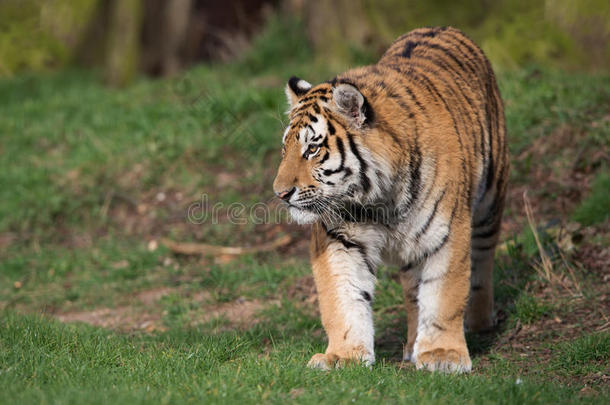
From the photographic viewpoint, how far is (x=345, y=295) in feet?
14.1

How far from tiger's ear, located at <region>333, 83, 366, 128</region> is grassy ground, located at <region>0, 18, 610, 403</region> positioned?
1.43m

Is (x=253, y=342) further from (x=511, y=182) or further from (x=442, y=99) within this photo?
(x=511, y=182)

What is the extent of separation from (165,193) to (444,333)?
5007mm

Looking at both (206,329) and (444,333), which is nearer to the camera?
(444,333)

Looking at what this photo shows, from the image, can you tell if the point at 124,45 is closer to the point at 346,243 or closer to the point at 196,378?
the point at 346,243

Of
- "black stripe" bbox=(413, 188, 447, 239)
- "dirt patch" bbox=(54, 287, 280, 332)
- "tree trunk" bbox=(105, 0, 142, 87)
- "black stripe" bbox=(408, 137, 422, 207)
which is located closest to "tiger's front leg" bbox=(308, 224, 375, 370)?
"black stripe" bbox=(413, 188, 447, 239)

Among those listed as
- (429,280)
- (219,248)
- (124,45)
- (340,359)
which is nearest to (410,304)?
(429,280)

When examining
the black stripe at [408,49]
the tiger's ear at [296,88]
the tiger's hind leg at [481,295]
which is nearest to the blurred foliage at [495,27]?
the black stripe at [408,49]

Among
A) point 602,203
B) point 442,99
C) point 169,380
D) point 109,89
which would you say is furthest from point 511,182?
point 109,89

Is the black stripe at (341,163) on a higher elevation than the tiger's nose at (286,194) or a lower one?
higher

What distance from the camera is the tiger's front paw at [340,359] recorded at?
4082mm

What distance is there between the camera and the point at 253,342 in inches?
193

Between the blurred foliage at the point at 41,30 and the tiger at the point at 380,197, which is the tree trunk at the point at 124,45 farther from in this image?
the tiger at the point at 380,197

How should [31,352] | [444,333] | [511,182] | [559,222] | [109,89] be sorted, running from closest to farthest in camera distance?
[31,352], [444,333], [559,222], [511,182], [109,89]
